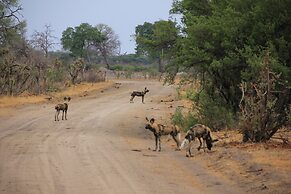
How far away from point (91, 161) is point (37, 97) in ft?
85.0

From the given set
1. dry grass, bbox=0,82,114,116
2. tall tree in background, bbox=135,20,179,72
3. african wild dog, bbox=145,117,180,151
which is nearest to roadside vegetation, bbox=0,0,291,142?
tall tree in background, bbox=135,20,179,72

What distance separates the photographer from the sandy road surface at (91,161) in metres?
10.0

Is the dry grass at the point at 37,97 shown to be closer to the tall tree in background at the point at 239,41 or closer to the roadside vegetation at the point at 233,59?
the roadside vegetation at the point at 233,59

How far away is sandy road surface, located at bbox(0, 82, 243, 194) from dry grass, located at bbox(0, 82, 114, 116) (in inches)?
264

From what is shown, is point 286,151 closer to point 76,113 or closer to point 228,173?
point 228,173

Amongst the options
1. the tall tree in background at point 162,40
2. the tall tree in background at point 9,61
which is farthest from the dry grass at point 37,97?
the tall tree in background at point 162,40

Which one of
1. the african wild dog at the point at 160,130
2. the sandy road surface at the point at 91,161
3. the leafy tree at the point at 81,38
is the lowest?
the sandy road surface at the point at 91,161

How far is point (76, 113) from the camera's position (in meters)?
27.6

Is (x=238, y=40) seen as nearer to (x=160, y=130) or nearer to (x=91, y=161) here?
(x=160, y=130)

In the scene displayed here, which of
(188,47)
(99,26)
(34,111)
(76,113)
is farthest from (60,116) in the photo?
(99,26)

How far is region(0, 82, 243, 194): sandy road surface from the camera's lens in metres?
10.0

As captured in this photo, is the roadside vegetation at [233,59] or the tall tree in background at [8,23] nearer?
the roadside vegetation at [233,59]

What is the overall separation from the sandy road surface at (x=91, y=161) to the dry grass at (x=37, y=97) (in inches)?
264

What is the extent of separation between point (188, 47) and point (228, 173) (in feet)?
29.2
